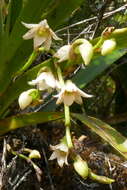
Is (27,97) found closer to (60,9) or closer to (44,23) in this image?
(44,23)

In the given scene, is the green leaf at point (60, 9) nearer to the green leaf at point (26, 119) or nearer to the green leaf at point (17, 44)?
the green leaf at point (17, 44)

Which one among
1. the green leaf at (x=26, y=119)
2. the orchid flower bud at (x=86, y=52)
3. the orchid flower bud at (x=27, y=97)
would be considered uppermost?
the orchid flower bud at (x=86, y=52)

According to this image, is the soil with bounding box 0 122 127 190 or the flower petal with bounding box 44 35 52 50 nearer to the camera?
the flower petal with bounding box 44 35 52 50

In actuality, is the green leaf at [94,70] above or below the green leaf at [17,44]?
below

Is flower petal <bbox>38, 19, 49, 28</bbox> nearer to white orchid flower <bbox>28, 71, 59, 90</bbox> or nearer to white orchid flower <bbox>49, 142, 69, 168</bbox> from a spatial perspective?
white orchid flower <bbox>28, 71, 59, 90</bbox>

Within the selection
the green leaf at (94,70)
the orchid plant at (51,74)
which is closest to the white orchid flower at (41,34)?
the orchid plant at (51,74)

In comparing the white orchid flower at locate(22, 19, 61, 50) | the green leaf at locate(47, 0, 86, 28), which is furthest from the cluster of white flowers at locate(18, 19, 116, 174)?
the green leaf at locate(47, 0, 86, 28)
